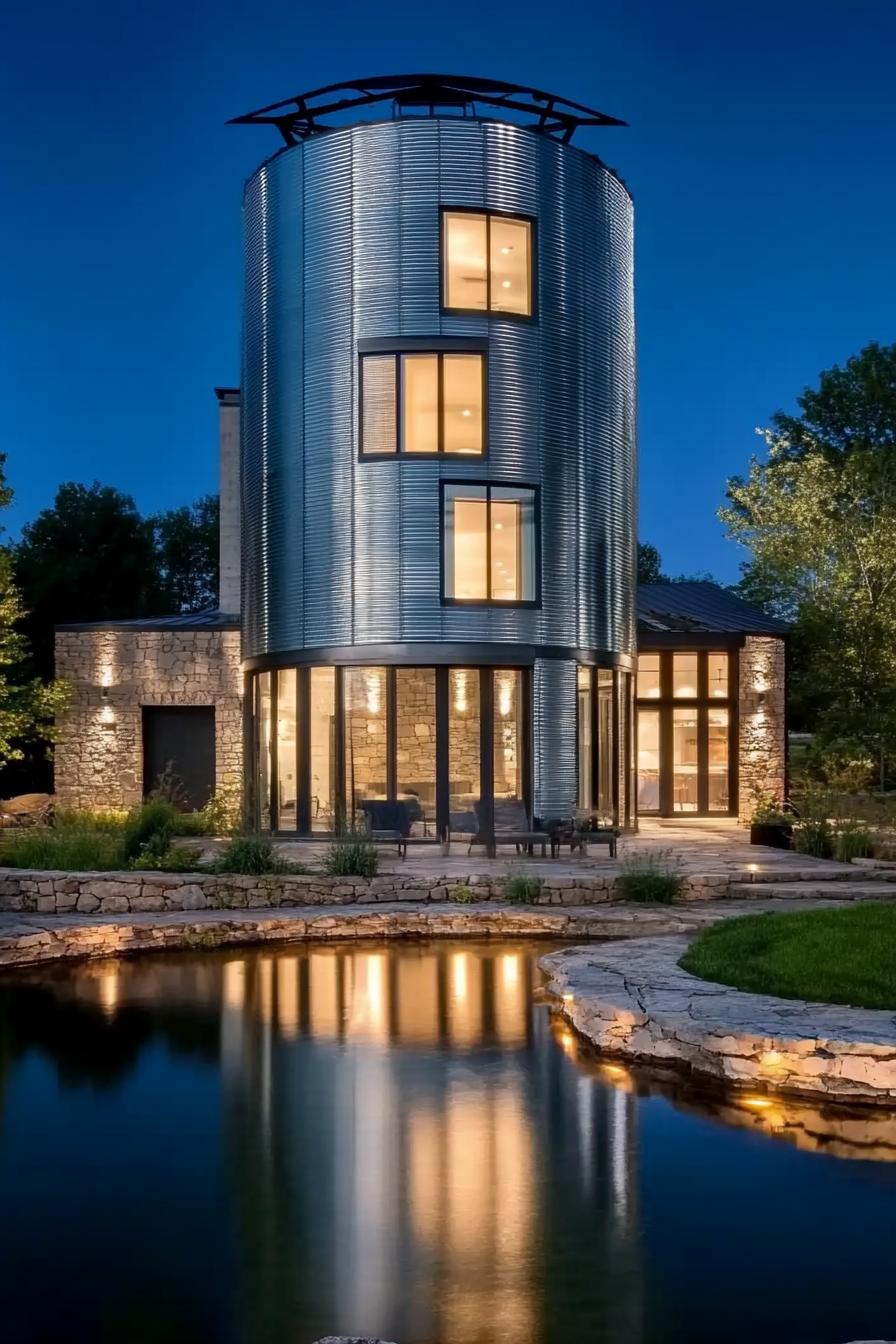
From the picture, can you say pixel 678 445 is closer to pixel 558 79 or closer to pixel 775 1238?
pixel 558 79

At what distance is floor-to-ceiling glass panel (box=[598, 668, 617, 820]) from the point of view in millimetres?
19844

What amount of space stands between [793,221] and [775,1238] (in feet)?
451

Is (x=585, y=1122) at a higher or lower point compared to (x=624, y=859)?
lower

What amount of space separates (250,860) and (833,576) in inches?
566

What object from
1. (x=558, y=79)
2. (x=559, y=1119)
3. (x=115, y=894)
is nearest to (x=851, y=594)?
(x=115, y=894)

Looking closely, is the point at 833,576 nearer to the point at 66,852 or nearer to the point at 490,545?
the point at 490,545

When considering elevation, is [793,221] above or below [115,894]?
above

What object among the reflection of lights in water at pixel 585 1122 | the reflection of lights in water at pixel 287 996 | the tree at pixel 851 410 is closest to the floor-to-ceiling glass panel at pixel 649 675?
the reflection of lights in water at pixel 287 996

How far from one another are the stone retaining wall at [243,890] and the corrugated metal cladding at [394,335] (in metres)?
5.03

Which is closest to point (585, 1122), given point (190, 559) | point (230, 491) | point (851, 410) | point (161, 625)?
point (161, 625)

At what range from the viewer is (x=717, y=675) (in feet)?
72.8

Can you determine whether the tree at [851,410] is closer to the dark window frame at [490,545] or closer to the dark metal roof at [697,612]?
the dark metal roof at [697,612]

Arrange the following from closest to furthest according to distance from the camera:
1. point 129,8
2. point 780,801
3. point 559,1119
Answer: point 559,1119 → point 780,801 → point 129,8

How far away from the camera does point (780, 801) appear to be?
69.1ft
